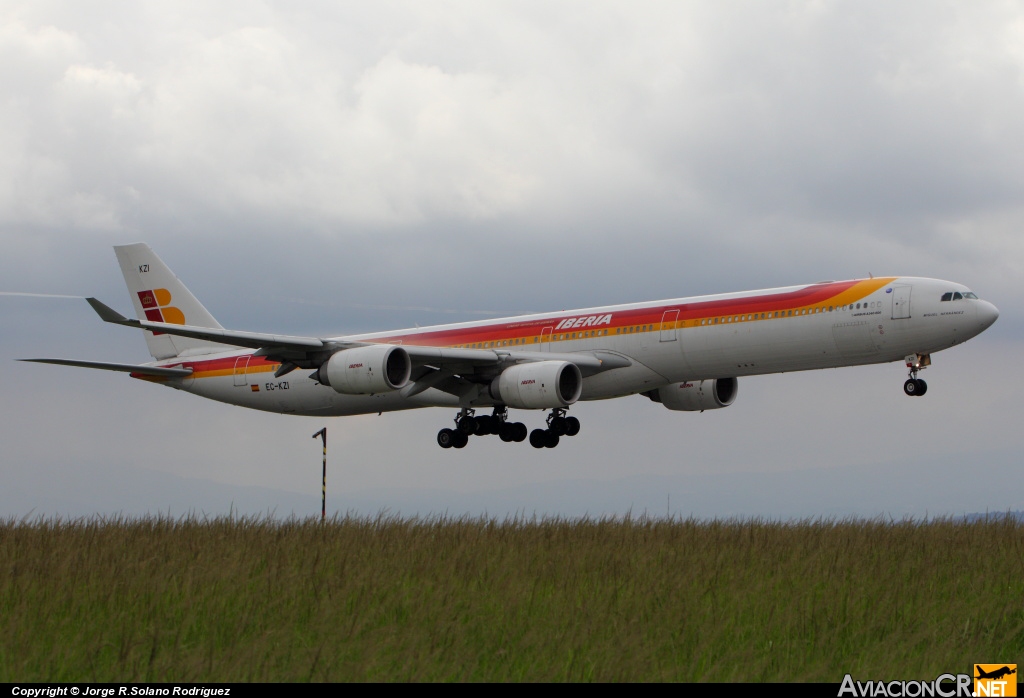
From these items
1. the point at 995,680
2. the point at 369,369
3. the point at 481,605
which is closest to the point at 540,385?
the point at 369,369

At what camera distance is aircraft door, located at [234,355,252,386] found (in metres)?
39.8

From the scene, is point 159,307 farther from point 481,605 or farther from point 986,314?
point 481,605

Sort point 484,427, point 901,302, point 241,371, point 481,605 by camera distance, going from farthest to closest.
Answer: point 241,371 → point 484,427 → point 901,302 → point 481,605

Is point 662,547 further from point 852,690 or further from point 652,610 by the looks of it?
point 852,690

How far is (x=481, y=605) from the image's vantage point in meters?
13.5

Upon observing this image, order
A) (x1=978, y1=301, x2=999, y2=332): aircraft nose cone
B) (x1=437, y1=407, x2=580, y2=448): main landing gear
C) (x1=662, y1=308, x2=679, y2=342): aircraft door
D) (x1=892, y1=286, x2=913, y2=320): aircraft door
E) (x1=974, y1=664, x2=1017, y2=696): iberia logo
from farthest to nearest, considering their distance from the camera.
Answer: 1. (x1=437, y1=407, x2=580, y2=448): main landing gear
2. (x1=662, y1=308, x2=679, y2=342): aircraft door
3. (x1=892, y1=286, x2=913, y2=320): aircraft door
4. (x1=978, y1=301, x2=999, y2=332): aircraft nose cone
5. (x1=974, y1=664, x2=1017, y2=696): iberia logo

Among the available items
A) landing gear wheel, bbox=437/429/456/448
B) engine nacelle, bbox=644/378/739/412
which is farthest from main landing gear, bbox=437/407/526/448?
engine nacelle, bbox=644/378/739/412

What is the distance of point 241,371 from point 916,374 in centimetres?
2471

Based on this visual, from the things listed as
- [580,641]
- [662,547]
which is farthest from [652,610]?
[662,547]

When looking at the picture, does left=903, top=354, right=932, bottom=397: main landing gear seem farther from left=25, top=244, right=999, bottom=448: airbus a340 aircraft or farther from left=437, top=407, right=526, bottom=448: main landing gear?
left=437, top=407, right=526, bottom=448: main landing gear

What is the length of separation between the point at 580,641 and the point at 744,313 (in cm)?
2007

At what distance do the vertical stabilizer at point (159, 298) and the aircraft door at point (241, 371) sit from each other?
2865 millimetres

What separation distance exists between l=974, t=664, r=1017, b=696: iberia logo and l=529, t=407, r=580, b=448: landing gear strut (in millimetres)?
22876

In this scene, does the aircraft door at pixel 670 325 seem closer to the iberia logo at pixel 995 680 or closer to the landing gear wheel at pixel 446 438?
the landing gear wheel at pixel 446 438
